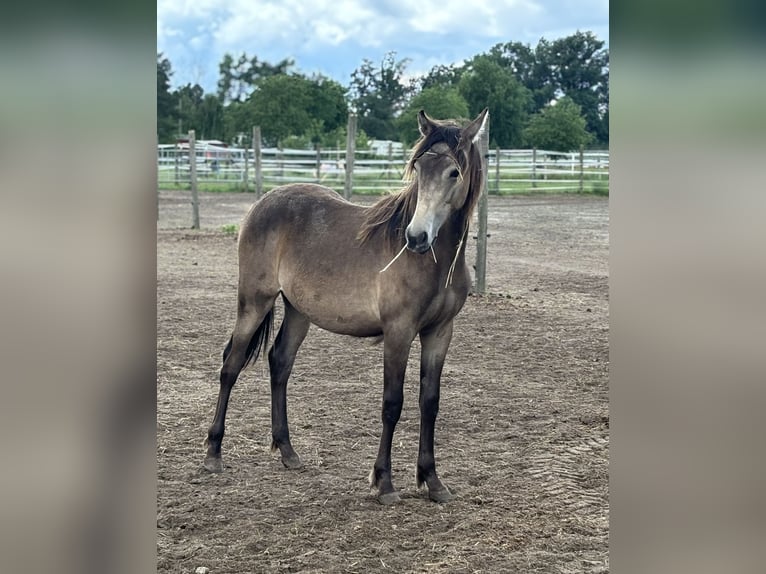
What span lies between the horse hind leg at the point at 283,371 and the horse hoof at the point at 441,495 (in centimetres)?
82

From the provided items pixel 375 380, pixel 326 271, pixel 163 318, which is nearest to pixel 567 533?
pixel 326 271

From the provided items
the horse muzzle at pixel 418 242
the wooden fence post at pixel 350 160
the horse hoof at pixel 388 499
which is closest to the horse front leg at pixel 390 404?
the horse hoof at pixel 388 499

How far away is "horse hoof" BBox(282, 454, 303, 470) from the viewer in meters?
3.98

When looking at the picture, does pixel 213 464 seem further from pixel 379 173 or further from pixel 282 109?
pixel 282 109

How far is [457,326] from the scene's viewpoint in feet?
23.9

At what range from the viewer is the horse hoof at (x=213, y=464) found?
12.8 ft

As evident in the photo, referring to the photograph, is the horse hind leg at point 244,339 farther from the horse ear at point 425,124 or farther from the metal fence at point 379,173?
the metal fence at point 379,173

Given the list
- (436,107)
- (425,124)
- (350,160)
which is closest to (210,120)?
(436,107)

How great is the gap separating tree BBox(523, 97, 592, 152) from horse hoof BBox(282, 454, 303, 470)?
28186 millimetres

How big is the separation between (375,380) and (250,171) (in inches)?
790

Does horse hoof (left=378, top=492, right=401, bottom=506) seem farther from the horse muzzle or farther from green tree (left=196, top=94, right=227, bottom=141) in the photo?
green tree (left=196, top=94, right=227, bottom=141)

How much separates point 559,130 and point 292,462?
28.6 meters
